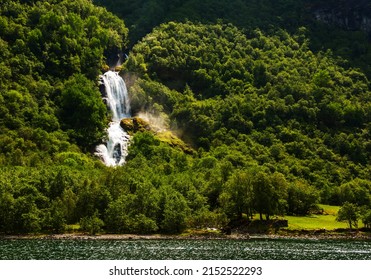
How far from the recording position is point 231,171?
575ft

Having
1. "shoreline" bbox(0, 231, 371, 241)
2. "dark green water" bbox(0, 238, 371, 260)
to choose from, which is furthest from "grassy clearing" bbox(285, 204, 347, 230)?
"dark green water" bbox(0, 238, 371, 260)

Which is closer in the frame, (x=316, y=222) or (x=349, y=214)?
(x=349, y=214)

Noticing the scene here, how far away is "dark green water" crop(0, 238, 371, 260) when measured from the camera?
9576 centimetres

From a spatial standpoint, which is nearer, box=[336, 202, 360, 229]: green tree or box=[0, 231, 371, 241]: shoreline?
box=[0, 231, 371, 241]: shoreline

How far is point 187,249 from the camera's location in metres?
109

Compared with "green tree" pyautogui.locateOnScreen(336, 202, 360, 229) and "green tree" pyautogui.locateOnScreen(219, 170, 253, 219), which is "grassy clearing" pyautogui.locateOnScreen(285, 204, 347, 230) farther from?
"green tree" pyautogui.locateOnScreen(219, 170, 253, 219)

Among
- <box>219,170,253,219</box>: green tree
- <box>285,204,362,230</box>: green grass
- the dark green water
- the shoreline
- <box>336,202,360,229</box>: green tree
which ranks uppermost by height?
<box>219,170,253,219</box>: green tree

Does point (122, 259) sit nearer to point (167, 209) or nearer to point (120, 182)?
point (167, 209)

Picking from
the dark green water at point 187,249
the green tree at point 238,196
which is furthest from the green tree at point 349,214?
the green tree at point 238,196

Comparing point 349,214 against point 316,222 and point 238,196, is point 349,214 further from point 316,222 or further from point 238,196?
point 238,196

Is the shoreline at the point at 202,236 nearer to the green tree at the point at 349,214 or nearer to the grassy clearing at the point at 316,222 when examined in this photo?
the green tree at the point at 349,214

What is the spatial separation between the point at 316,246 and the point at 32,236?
54.0 meters

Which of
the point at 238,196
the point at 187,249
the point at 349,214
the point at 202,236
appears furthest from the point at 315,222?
the point at 187,249
